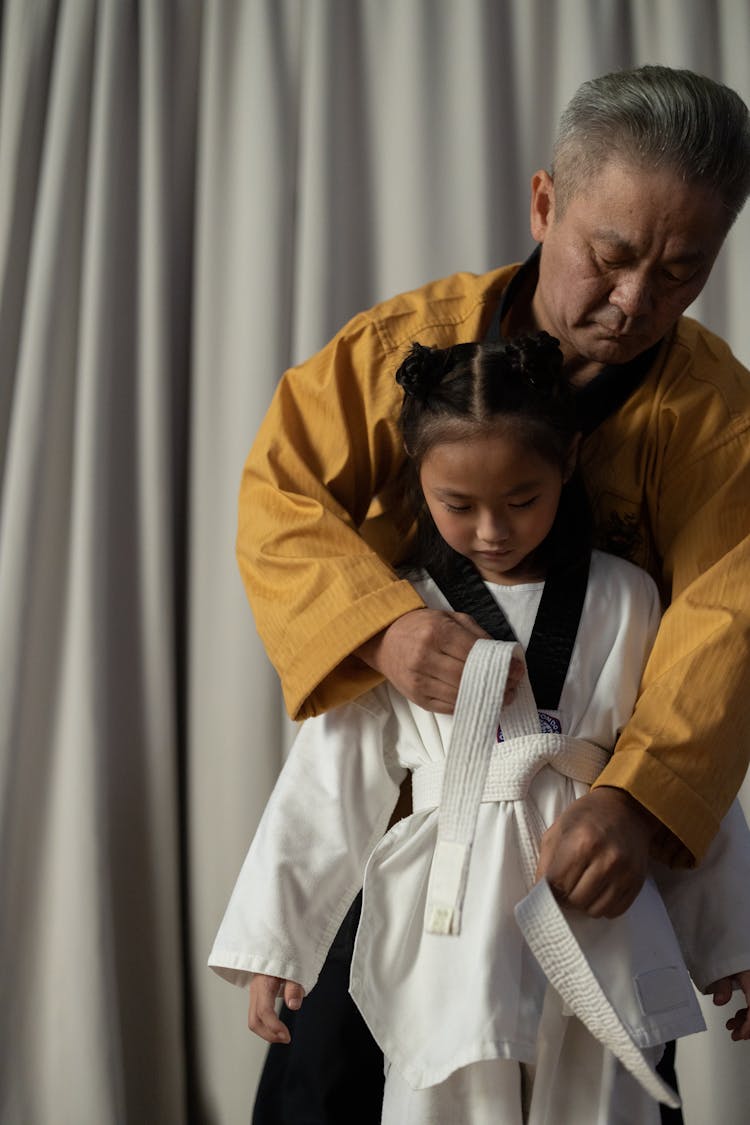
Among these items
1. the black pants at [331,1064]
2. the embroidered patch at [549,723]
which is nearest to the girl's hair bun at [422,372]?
the embroidered patch at [549,723]

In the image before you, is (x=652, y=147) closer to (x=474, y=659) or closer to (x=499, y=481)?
(x=499, y=481)

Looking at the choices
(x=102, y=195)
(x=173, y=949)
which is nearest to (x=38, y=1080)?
(x=173, y=949)

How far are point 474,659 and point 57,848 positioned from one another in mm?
1018

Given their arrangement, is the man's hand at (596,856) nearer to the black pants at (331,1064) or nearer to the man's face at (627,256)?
the black pants at (331,1064)

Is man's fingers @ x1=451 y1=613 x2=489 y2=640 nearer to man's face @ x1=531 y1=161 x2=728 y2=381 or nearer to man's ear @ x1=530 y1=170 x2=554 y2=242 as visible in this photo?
man's face @ x1=531 y1=161 x2=728 y2=381

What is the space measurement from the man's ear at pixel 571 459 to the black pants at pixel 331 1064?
1.62 ft

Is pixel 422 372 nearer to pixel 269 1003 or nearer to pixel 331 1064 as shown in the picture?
pixel 269 1003

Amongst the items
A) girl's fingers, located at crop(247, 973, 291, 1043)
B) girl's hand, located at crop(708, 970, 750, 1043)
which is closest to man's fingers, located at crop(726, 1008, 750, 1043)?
girl's hand, located at crop(708, 970, 750, 1043)

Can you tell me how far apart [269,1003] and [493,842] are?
257 mm

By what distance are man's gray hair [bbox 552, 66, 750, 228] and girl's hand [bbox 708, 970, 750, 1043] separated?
724 mm

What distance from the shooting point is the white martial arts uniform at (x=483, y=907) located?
0.92m

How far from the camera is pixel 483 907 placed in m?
0.95

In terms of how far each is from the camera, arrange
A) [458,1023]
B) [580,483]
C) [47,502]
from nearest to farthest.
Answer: [458,1023]
[580,483]
[47,502]

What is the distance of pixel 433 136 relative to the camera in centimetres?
185
